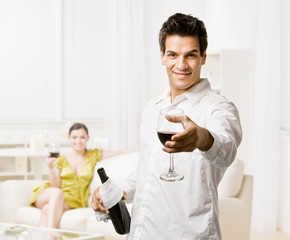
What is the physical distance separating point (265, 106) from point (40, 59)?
2969 mm

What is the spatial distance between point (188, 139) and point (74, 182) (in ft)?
9.91

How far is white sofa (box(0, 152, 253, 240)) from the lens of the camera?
3.32 m

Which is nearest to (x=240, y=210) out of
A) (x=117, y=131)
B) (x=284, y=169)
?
(x=284, y=169)

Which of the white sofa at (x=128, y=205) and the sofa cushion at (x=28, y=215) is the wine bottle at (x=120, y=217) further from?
the sofa cushion at (x=28, y=215)

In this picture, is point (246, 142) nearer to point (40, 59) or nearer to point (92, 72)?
point (92, 72)

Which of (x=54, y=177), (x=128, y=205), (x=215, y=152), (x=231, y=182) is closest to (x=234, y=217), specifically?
(x=231, y=182)

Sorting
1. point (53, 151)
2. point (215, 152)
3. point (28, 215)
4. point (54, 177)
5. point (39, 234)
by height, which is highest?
point (215, 152)

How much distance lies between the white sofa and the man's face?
76.6 inches

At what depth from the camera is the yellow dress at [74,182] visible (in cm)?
397

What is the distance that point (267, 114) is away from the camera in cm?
470

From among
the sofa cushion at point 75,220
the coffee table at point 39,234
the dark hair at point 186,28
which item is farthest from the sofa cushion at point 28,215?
the dark hair at point 186,28

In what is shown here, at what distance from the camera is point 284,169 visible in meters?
4.71

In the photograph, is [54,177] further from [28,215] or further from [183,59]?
[183,59]

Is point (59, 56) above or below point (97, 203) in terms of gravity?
above
